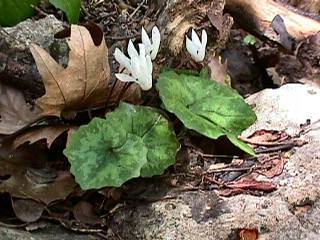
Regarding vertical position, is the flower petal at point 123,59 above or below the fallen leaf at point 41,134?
above

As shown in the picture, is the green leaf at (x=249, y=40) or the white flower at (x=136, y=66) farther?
the green leaf at (x=249, y=40)

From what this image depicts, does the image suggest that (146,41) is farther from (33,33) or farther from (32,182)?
(32,182)

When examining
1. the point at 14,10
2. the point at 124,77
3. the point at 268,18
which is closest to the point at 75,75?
the point at 124,77

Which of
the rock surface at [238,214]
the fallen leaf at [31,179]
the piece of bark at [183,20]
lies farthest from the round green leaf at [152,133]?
the piece of bark at [183,20]

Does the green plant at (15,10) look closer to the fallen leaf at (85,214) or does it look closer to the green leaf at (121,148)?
the green leaf at (121,148)

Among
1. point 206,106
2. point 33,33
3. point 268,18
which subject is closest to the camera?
point 206,106

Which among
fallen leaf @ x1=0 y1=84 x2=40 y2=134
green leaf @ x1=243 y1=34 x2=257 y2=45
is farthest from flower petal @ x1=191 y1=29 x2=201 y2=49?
green leaf @ x1=243 y1=34 x2=257 y2=45
